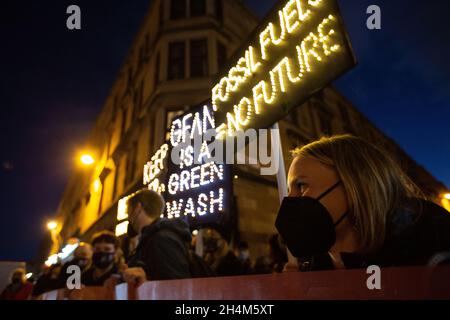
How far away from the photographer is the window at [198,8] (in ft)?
43.8

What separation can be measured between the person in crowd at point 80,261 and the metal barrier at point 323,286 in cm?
277

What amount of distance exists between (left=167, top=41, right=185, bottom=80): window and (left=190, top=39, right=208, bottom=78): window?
20.1 inches

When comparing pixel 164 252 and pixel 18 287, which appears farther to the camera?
pixel 18 287

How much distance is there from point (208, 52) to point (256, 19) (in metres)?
6.18

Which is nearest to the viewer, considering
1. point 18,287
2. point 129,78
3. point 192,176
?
point 192,176

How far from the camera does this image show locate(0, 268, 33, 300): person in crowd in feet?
18.6

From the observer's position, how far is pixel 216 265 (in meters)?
4.57

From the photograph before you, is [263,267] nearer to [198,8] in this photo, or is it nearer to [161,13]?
[198,8]

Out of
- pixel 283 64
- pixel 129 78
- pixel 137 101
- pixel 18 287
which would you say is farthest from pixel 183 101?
pixel 129 78

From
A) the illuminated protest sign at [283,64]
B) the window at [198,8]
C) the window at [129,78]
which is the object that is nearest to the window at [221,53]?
the window at [198,8]

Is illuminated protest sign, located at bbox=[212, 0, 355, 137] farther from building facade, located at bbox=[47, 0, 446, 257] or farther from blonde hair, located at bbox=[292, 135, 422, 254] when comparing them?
building facade, located at bbox=[47, 0, 446, 257]

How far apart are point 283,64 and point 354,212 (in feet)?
8.51

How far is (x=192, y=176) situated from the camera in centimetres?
566
